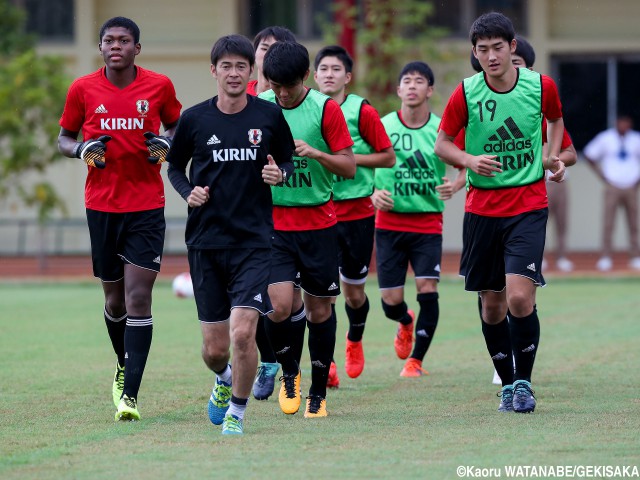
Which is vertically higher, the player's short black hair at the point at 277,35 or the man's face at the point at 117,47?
the player's short black hair at the point at 277,35

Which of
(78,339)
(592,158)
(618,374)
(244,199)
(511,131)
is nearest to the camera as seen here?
(244,199)

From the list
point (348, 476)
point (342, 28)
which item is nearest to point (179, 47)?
point (342, 28)

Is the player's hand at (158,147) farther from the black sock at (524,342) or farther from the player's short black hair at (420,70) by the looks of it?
the player's short black hair at (420,70)

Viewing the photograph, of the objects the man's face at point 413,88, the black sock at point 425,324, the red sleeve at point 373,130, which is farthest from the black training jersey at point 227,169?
the man's face at point 413,88

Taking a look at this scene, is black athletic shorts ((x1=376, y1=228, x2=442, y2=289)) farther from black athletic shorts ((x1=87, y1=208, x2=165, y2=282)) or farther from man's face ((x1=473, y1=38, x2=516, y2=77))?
black athletic shorts ((x1=87, y1=208, x2=165, y2=282))

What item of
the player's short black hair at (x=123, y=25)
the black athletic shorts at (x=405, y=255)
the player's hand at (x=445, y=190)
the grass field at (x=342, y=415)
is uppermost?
the player's short black hair at (x=123, y=25)

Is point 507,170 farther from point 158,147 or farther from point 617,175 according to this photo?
point 617,175

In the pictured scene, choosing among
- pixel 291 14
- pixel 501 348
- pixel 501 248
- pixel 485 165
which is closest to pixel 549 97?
pixel 485 165

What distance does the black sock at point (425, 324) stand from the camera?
34.0ft

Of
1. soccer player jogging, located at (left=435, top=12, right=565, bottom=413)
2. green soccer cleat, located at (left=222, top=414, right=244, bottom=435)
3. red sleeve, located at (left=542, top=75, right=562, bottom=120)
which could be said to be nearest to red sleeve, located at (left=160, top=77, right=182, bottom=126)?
soccer player jogging, located at (left=435, top=12, right=565, bottom=413)

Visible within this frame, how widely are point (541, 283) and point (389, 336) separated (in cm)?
500

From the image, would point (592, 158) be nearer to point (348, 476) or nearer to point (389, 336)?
point (389, 336)

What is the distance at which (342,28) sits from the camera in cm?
2305

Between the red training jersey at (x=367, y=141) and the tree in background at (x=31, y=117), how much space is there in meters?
12.8
